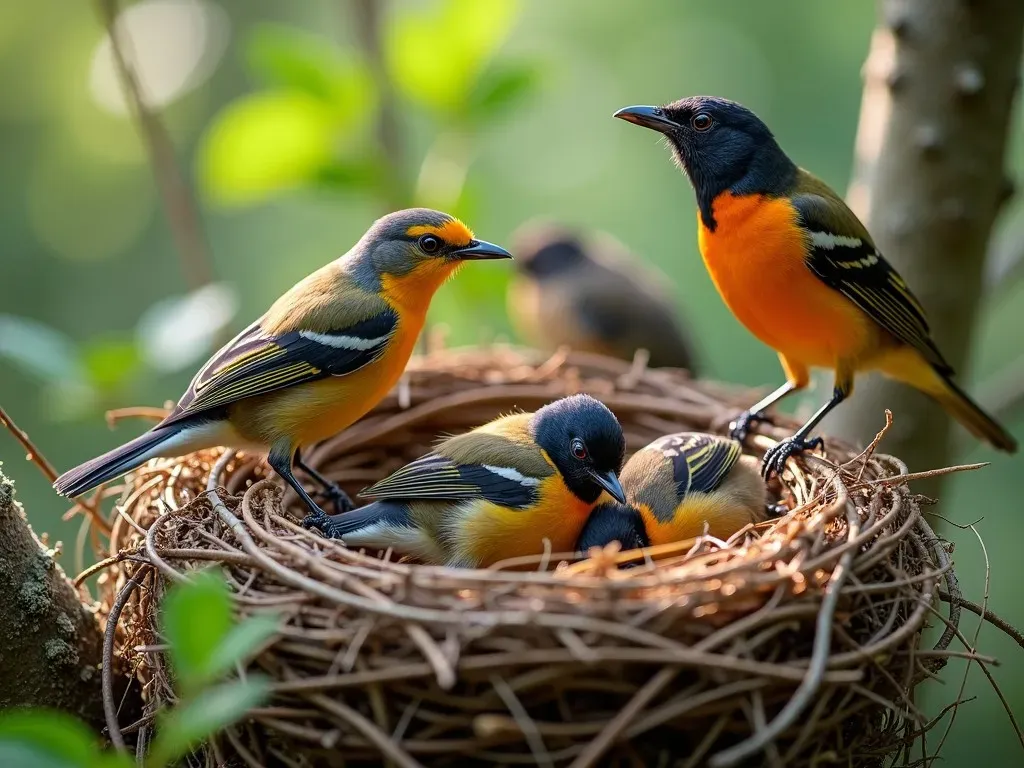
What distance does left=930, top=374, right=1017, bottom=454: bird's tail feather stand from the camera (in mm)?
4609

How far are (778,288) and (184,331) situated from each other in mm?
2416

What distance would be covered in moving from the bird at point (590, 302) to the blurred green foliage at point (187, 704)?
681cm

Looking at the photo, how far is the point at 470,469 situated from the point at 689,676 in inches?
61.2

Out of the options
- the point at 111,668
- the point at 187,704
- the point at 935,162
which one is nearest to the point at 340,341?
the point at 111,668

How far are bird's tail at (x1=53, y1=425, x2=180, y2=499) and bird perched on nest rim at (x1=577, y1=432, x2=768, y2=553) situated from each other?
162 cm

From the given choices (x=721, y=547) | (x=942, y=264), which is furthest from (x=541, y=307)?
(x=721, y=547)

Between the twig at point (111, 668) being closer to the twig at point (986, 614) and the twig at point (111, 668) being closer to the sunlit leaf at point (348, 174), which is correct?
the sunlit leaf at point (348, 174)

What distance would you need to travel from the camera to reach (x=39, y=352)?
3.82 meters

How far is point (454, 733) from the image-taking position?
8.50ft

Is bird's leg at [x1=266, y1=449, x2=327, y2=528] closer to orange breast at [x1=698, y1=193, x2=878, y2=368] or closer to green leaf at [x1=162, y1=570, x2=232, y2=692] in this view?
orange breast at [x1=698, y1=193, x2=878, y2=368]

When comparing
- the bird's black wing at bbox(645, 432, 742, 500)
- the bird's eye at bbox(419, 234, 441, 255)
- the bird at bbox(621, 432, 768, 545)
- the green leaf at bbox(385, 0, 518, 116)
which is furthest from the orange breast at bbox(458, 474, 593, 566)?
the green leaf at bbox(385, 0, 518, 116)

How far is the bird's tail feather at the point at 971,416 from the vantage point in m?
4.61

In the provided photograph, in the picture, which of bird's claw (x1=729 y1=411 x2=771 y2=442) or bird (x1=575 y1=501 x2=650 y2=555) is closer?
bird (x1=575 y1=501 x2=650 y2=555)

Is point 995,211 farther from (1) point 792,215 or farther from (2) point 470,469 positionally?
(2) point 470,469
